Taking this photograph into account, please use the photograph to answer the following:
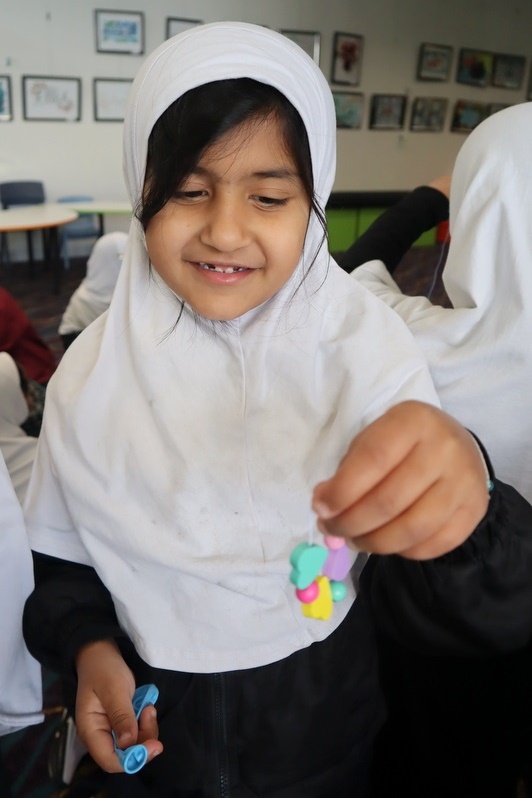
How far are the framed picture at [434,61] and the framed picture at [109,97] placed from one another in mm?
3466

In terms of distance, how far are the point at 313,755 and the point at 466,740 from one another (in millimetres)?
359

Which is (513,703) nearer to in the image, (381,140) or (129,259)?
(129,259)

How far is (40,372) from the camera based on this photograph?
256 cm

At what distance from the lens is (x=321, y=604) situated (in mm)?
592

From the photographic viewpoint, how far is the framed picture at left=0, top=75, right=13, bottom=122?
578 centimetres

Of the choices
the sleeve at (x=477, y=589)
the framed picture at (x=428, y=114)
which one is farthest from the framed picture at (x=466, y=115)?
the sleeve at (x=477, y=589)

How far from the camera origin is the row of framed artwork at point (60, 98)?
588cm

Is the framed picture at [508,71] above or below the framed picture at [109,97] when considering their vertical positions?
above

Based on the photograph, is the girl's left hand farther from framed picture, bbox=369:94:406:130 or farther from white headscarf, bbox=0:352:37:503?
framed picture, bbox=369:94:406:130

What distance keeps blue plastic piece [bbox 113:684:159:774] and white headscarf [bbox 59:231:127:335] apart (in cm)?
265

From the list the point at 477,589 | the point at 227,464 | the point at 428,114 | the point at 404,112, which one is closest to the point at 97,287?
the point at 227,464

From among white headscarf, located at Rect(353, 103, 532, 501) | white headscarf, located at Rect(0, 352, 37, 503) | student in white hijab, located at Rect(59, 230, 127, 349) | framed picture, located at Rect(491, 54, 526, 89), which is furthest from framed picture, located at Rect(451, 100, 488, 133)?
white headscarf, located at Rect(353, 103, 532, 501)

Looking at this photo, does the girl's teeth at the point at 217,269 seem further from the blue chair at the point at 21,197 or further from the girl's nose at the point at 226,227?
the blue chair at the point at 21,197

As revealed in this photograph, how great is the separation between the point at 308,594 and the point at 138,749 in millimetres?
348
